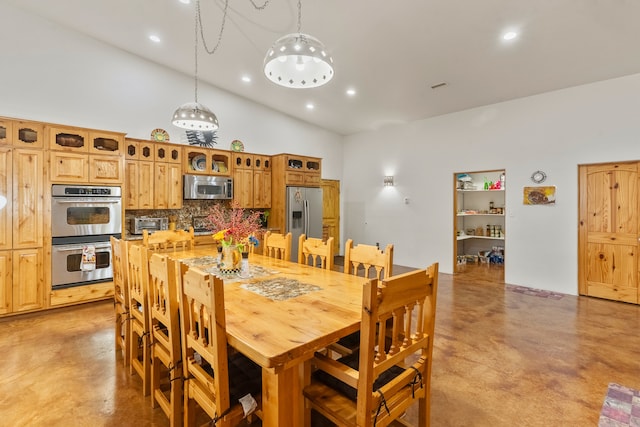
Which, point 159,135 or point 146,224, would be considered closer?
point 146,224

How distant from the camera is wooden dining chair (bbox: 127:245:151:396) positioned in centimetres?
205

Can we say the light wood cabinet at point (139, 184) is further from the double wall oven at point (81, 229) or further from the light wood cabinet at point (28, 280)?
the light wood cabinet at point (28, 280)

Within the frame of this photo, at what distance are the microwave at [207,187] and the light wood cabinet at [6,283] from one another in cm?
223

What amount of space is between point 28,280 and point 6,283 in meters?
0.19

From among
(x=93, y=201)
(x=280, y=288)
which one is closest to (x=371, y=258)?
(x=280, y=288)

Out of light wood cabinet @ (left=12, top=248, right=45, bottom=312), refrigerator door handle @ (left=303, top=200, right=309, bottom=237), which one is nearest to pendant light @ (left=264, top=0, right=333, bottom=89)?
light wood cabinet @ (left=12, top=248, right=45, bottom=312)

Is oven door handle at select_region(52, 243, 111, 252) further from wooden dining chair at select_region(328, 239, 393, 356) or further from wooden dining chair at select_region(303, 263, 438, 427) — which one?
wooden dining chair at select_region(303, 263, 438, 427)

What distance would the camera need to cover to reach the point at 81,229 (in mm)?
3977

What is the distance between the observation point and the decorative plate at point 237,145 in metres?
5.89

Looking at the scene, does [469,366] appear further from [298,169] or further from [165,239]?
[298,169]

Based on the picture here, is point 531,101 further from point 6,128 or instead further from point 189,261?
point 6,128

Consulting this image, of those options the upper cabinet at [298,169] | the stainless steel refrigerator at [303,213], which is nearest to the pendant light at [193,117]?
the upper cabinet at [298,169]

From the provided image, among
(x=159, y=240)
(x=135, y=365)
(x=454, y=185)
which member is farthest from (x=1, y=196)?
(x=454, y=185)

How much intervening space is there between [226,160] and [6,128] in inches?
112
